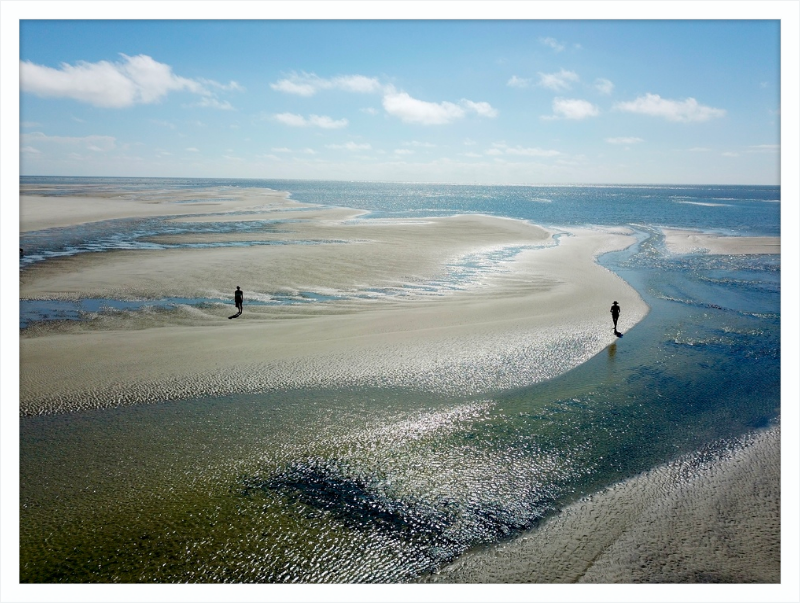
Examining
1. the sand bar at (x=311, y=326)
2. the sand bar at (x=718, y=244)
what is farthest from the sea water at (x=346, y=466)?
the sand bar at (x=718, y=244)

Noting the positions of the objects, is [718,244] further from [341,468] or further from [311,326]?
[341,468]

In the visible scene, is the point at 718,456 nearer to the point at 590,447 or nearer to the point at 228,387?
the point at 590,447

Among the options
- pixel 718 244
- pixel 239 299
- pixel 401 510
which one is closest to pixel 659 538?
pixel 401 510

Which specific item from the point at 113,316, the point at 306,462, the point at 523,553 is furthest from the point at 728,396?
the point at 113,316

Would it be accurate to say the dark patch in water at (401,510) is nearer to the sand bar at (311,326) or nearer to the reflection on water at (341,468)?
the reflection on water at (341,468)

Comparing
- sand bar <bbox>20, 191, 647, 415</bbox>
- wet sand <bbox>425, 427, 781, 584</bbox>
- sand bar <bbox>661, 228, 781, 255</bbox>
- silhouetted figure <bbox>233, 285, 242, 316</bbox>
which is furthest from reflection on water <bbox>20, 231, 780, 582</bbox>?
sand bar <bbox>661, 228, 781, 255</bbox>

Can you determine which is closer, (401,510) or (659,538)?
(659,538)
